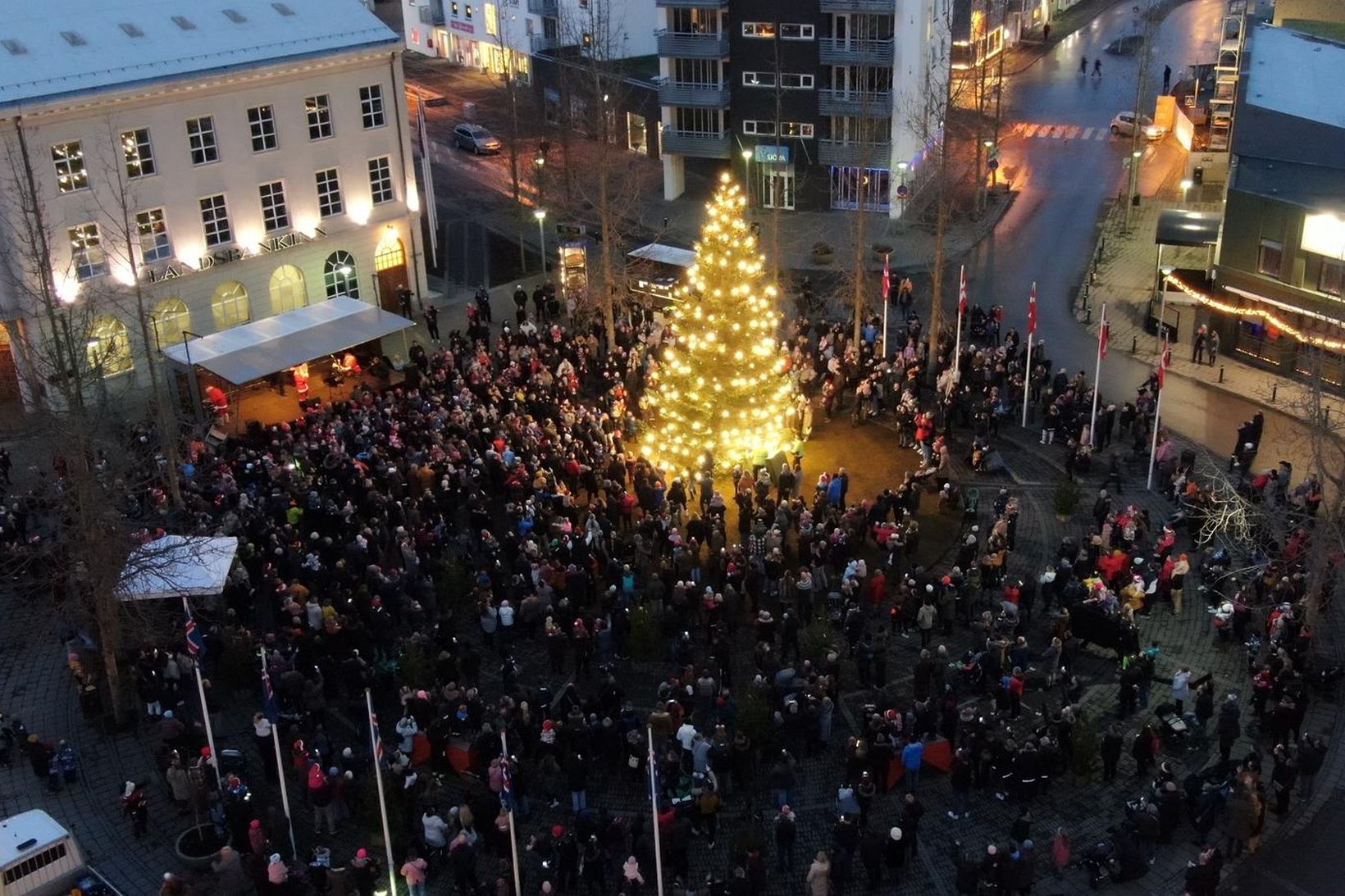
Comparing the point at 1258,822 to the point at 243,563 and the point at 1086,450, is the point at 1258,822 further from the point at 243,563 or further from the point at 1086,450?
the point at 243,563

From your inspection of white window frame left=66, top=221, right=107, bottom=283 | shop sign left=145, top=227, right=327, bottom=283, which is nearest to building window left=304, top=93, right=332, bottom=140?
shop sign left=145, top=227, right=327, bottom=283

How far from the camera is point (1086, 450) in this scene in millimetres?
34969

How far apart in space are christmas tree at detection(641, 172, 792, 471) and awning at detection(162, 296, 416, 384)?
11495 mm

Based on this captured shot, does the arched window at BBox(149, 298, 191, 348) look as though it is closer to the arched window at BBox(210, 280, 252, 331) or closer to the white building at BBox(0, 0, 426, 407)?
the white building at BBox(0, 0, 426, 407)

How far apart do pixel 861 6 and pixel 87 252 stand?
30.7m

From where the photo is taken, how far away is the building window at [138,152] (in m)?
41.2

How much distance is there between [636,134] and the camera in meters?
68.6

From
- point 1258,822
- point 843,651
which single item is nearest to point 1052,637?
point 843,651

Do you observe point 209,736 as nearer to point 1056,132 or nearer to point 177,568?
point 177,568

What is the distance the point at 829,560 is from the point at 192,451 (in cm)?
1658

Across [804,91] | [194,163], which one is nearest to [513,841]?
[194,163]

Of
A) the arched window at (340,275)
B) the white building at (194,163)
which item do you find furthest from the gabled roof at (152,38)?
the arched window at (340,275)

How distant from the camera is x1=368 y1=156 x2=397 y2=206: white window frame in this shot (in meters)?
47.2

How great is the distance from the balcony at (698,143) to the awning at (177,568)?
36.6m
